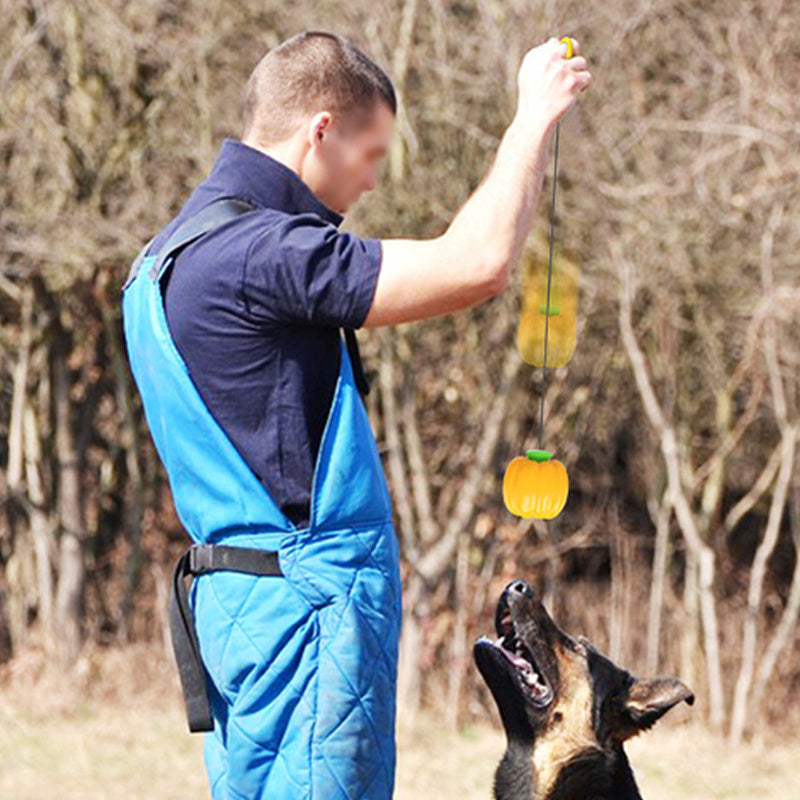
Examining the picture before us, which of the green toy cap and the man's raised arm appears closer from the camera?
A: the man's raised arm

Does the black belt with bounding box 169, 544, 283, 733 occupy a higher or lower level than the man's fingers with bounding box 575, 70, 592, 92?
lower

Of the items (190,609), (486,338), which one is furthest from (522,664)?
(486,338)

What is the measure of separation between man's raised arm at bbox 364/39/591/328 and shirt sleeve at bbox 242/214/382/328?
28 millimetres

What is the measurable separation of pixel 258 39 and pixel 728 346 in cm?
312

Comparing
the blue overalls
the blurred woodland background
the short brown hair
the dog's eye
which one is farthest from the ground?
the short brown hair

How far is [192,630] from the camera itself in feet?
9.81

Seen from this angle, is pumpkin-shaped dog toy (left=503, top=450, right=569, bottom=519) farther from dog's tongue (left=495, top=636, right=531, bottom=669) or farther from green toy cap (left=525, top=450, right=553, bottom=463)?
dog's tongue (left=495, top=636, right=531, bottom=669)

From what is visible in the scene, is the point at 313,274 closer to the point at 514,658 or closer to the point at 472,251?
the point at 472,251

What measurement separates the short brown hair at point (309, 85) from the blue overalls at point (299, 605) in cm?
36

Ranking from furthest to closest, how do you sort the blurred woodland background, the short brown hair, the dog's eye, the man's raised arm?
the blurred woodland background < the dog's eye < the short brown hair < the man's raised arm

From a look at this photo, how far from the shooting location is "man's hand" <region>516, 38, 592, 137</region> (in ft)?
8.90

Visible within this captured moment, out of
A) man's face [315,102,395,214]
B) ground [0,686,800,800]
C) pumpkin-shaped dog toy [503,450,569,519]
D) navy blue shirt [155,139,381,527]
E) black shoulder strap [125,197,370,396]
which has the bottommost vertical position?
ground [0,686,800,800]

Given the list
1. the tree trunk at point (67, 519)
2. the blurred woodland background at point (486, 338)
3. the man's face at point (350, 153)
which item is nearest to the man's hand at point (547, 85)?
the man's face at point (350, 153)

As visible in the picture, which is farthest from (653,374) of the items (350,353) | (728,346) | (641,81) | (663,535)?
(350,353)
